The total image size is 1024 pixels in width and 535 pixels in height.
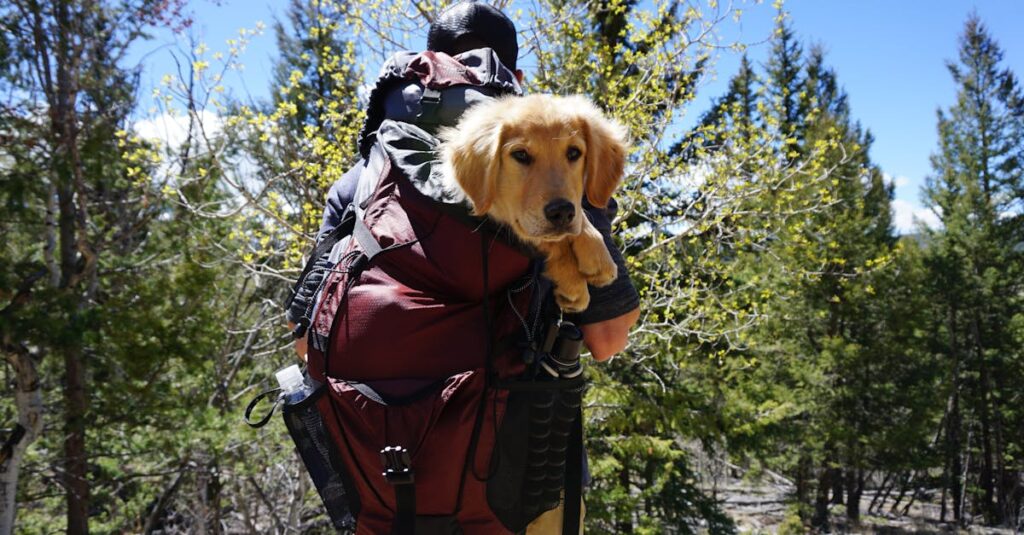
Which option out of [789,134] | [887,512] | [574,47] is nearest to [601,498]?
[789,134]

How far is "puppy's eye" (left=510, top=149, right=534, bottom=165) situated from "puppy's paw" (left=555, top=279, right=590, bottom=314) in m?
0.25

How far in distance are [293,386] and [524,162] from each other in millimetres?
735

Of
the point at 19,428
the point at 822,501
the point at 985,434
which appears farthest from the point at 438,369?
the point at 985,434

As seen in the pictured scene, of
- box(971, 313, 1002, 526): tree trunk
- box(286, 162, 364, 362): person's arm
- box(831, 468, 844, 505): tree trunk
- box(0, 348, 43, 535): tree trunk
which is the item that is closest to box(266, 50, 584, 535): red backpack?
box(286, 162, 364, 362): person's arm

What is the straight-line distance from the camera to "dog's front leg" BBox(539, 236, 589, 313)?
142cm


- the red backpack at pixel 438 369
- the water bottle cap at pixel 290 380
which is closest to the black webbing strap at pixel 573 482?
the red backpack at pixel 438 369

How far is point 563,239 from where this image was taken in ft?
4.66

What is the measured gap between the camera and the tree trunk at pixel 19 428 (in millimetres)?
7570

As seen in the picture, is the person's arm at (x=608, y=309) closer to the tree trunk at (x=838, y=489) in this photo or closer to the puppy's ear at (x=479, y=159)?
the puppy's ear at (x=479, y=159)

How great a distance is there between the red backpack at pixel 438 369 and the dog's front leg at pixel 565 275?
41mm

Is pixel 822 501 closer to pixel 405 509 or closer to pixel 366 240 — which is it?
pixel 405 509

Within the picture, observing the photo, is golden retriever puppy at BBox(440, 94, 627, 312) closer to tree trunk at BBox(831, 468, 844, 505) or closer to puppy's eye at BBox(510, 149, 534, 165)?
puppy's eye at BBox(510, 149, 534, 165)

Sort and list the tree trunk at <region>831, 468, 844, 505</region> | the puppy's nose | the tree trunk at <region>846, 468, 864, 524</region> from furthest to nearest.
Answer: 1. the tree trunk at <region>831, 468, 844, 505</region>
2. the tree trunk at <region>846, 468, 864, 524</region>
3. the puppy's nose

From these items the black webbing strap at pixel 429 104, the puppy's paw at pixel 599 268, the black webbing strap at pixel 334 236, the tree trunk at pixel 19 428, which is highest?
the black webbing strap at pixel 429 104
